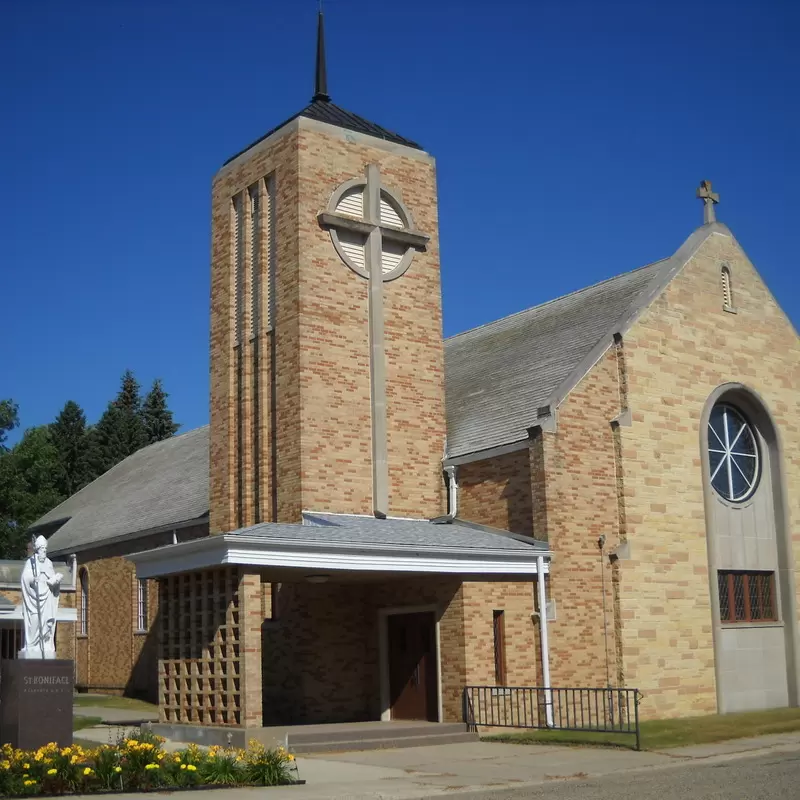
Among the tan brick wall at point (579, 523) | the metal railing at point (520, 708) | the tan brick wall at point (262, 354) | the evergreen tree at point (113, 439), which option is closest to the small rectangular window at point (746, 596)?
the tan brick wall at point (579, 523)

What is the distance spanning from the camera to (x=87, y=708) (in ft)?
104

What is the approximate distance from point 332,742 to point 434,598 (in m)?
4.23

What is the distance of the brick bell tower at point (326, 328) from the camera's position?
25.6 meters

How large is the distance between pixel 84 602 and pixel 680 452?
23926mm

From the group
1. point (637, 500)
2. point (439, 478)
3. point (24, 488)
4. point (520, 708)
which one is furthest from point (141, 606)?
point (24, 488)

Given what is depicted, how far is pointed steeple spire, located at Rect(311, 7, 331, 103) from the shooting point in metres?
29.8

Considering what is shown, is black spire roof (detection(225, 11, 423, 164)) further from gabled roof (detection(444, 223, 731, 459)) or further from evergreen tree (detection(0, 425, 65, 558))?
evergreen tree (detection(0, 425, 65, 558))

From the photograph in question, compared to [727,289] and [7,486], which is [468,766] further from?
[7,486]

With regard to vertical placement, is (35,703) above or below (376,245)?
below

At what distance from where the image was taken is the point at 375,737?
68.0ft

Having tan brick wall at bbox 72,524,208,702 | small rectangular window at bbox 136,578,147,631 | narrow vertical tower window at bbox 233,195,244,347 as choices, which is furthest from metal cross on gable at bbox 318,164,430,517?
small rectangular window at bbox 136,578,147,631

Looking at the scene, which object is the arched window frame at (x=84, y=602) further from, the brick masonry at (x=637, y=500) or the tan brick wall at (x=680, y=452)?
the tan brick wall at (x=680, y=452)

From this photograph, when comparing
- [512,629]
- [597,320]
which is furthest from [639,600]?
[597,320]

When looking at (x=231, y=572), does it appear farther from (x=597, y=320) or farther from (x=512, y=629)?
(x=597, y=320)
